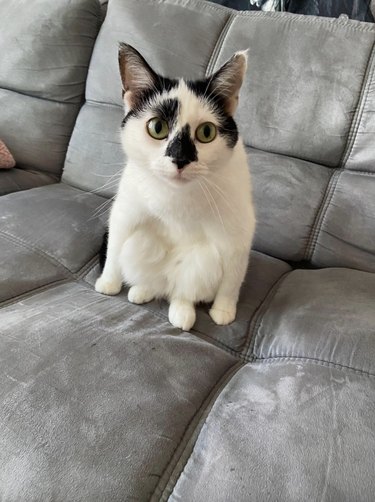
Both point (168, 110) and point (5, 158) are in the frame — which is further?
point (5, 158)

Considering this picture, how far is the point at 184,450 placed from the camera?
74cm

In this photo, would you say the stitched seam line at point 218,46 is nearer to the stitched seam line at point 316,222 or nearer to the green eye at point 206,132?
the stitched seam line at point 316,222

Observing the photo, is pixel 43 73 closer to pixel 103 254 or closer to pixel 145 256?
pixel 103 254

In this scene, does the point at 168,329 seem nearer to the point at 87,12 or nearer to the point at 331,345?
the point at 331,345

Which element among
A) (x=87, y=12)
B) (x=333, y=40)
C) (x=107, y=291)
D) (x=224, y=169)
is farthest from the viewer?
(x=87, y=12)

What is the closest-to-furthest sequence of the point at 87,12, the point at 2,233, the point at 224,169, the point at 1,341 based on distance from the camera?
the point at 1,341 → the point at 224,169 → the point at 2,233 → the point at 87,12

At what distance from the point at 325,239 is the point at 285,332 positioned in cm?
52

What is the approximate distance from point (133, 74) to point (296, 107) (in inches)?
27.1

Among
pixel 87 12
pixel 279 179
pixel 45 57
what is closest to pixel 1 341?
pixel 279 179

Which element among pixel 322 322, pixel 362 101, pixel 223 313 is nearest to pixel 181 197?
pixel 223 313

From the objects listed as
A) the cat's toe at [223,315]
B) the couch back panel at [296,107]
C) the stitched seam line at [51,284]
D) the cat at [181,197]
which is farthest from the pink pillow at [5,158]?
the cat's toe at [223,315]

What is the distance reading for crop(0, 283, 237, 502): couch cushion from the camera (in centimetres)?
66

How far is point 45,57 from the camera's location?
1783mm

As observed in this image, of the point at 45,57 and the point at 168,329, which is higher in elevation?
the point at 45,57
